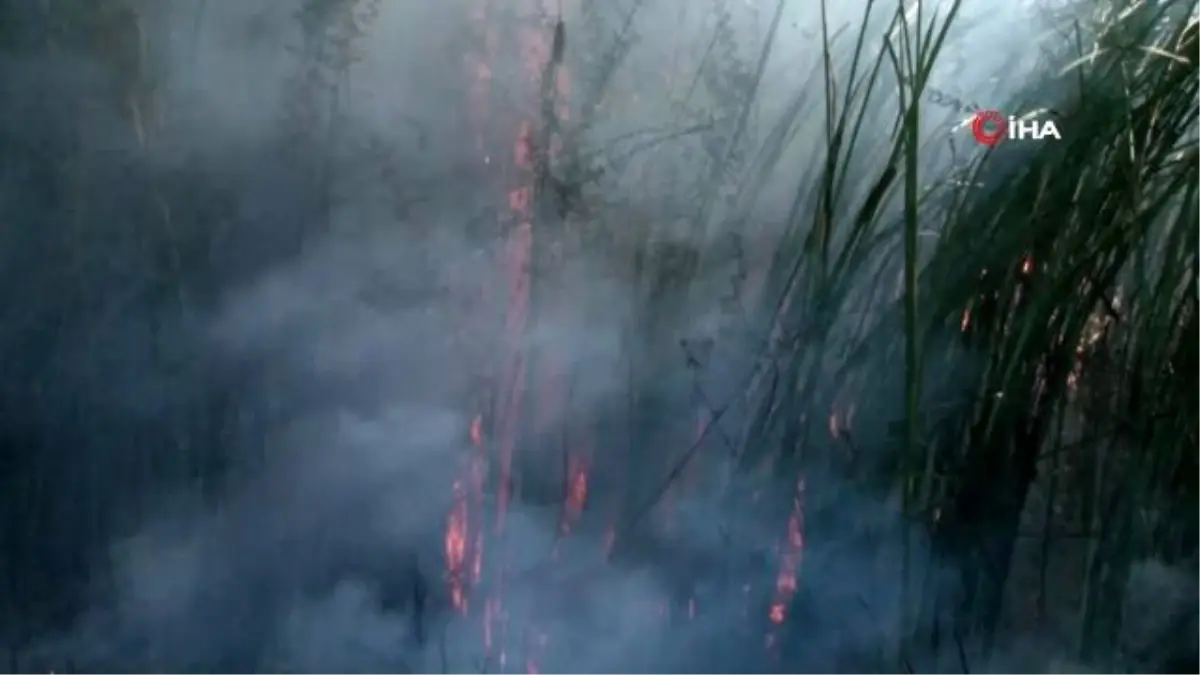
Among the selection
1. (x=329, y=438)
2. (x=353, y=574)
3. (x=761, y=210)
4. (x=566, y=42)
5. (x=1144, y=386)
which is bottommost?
(x=353, y=574)

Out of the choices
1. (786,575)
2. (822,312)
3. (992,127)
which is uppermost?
(992,127)

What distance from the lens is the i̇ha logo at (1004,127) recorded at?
45.8 inches

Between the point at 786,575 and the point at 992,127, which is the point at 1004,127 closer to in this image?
the point at 992,127

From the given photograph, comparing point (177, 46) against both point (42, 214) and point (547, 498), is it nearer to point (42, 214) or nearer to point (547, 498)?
point (42, 214)

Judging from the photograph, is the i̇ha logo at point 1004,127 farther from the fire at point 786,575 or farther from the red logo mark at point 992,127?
the fire at point 786,575

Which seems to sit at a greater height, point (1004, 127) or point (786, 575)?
point (1004, 127)

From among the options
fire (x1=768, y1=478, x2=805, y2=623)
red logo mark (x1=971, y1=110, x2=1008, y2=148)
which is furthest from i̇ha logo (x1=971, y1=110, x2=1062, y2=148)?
fire (x1=768, y1=478, x2=805, y2=623)

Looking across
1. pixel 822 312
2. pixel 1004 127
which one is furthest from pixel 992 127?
pixel 822 312

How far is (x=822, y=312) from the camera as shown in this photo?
3.92 feet

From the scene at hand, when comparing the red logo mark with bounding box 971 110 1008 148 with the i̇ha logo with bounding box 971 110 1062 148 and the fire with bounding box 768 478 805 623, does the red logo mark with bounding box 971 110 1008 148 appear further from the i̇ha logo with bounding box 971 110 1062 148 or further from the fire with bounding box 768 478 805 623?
the fire with bounding box 768 478 805 623

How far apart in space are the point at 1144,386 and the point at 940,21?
37cm

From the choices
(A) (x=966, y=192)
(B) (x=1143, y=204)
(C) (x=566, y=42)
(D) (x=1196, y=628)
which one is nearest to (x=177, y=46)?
(C) (x=566, y=42)

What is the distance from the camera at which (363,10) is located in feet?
3.83

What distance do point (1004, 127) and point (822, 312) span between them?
0.23 meters
